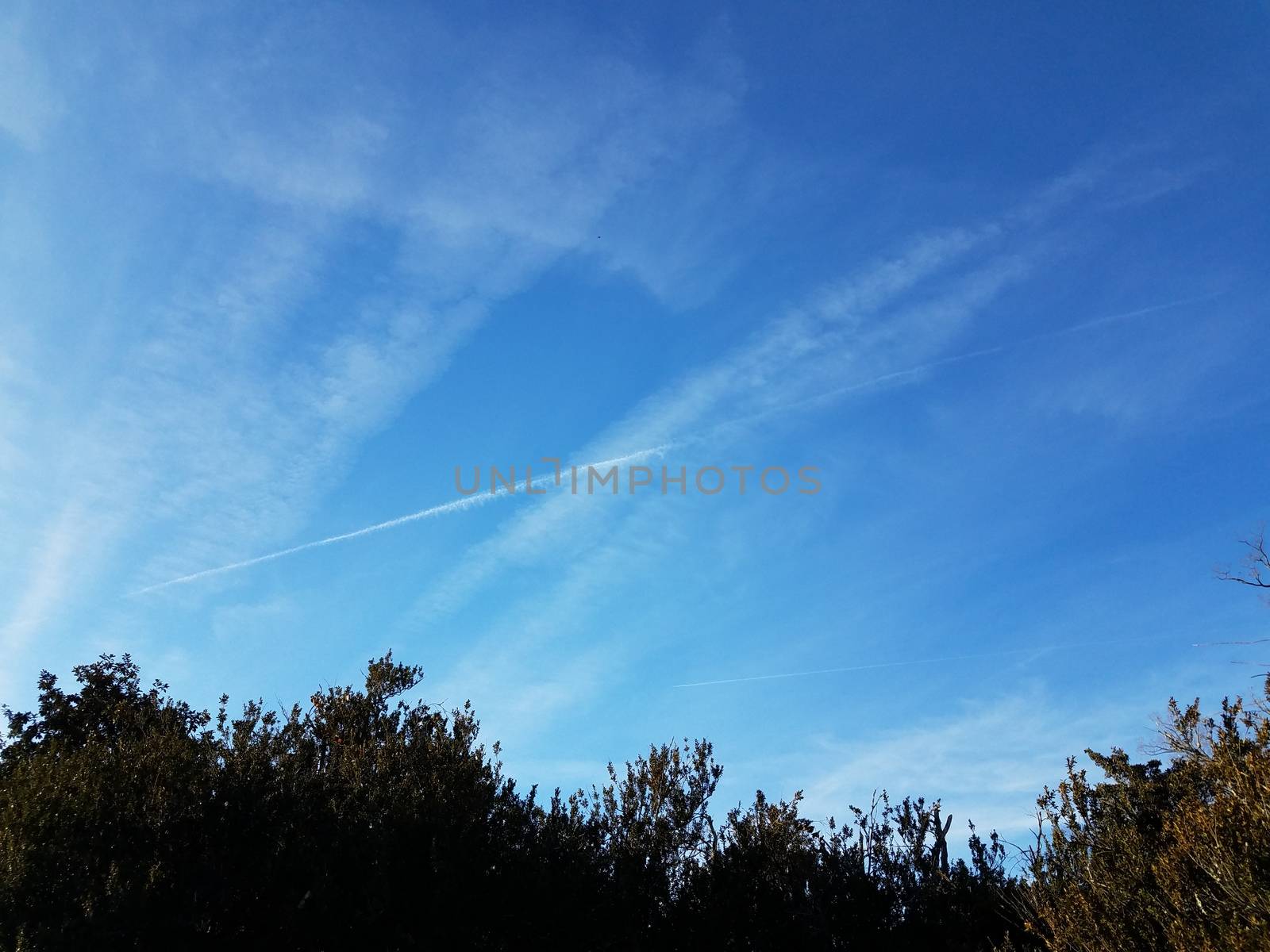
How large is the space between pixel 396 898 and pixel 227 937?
2.53 m

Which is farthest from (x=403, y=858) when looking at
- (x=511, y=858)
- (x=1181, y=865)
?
(x=1181, y=865)

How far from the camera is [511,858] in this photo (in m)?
14.8

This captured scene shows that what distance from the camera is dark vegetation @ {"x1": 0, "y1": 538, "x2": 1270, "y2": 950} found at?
31.8 ft

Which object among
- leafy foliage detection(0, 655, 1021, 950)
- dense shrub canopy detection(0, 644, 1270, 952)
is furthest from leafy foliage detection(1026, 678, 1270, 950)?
leafy foliage detection(0, 655, 1021, 950)

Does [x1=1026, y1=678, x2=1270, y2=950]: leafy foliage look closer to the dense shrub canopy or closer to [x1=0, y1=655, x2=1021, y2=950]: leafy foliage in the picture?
the dense shrub canopy

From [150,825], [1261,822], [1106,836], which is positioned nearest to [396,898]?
[150,825]

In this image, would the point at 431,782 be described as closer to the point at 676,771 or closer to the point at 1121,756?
the point at 676,771

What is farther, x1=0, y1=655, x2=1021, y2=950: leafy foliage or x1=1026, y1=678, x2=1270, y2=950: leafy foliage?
x1=0, y1=655, x2=1021, y2=950: leafy foliage

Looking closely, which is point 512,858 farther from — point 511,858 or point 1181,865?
point 1181,865

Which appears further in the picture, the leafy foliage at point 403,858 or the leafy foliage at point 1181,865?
the leafy foliage at point 403,858

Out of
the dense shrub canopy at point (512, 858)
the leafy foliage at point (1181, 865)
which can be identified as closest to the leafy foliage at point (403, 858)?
the dense shrub canopy at point (512, 858)

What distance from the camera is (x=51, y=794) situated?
43.1 feet

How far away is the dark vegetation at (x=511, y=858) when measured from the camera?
9688 millimetres

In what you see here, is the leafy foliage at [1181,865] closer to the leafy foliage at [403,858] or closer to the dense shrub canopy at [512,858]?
the dense shrub canopy at [512,858]
